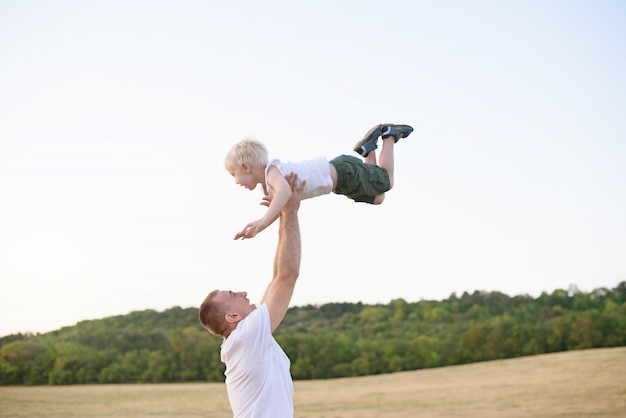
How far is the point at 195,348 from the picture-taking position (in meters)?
16.5

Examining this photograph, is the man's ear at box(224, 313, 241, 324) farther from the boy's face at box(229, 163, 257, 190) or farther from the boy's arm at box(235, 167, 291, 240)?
the boy's face at box(229, 163, 257, 190)

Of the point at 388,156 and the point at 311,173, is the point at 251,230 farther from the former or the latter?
the point at 388,156

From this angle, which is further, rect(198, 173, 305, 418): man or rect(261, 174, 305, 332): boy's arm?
rect(261, 174, 305, 332): boy's arm

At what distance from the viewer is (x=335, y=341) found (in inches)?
668

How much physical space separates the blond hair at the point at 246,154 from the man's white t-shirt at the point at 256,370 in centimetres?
88

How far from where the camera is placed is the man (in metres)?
4.45

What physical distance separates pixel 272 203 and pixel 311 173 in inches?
18.8

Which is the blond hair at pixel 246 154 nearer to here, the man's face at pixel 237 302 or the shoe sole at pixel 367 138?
the man's face at pixel 237 302

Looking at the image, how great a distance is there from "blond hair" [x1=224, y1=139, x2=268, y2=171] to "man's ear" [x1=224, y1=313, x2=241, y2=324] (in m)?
0.90

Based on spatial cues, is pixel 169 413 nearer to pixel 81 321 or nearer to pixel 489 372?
pixel 81 321

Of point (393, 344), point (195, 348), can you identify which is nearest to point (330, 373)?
point (393, 344)

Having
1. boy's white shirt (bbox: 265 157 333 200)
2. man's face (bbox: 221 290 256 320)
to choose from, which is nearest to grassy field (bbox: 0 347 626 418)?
boy's white shirt (bbox: 265 157 333 200)

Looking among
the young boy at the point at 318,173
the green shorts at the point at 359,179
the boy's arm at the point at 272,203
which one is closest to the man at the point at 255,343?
the boy's arm at the point at 272,203

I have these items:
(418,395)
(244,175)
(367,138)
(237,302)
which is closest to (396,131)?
(367,138)
